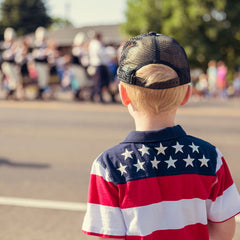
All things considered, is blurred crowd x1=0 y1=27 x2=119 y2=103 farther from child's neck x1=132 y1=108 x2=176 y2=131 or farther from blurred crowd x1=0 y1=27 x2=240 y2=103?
child's neck x1=132 y1=108 x2=176 y2=131

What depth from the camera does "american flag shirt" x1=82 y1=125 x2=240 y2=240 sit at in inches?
65.2

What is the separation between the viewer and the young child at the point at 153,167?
166cm

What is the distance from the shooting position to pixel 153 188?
1.65 metres

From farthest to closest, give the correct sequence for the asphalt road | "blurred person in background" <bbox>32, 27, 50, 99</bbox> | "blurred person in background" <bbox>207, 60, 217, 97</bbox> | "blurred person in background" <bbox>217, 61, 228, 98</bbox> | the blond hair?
"blurred person in background" <bbox>207, 60, 217, 97</bbox> → "blurred person in background" <bbox>217, 61, 228, 98</bbox> → "blurred person in background" <bbox>32, 27, 50, 99</bbox> → the asphalt road → the blond hair

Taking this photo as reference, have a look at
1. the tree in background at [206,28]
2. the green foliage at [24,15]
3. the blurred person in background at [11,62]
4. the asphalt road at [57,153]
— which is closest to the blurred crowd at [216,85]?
A: the asphalt road at [57,153]

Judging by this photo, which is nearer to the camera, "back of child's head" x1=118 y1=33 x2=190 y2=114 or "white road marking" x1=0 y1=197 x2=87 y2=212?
"back of child's head" x1=118 y1=33 x2=190 y2=114

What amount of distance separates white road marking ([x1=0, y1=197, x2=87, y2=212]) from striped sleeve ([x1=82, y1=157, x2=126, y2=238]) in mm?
2575

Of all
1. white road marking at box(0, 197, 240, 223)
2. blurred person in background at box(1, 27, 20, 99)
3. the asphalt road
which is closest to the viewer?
the asphalt road

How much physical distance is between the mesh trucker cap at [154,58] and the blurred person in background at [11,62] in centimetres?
1563

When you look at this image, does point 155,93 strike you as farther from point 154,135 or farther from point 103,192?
point 103,192

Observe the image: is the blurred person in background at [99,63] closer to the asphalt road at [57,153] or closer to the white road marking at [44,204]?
the asphalt road at [57,153]

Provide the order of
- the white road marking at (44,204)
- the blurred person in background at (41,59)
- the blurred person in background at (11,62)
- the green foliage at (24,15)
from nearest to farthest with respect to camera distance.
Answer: the white road marking at (44,204) → the blurred person in background at (11,62) → the blurred person in background at (41,59) → the green foliage at (24,15)

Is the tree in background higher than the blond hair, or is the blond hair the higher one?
the blond hair

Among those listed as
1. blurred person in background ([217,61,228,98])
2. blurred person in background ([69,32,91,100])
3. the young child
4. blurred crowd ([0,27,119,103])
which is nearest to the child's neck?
the young child
